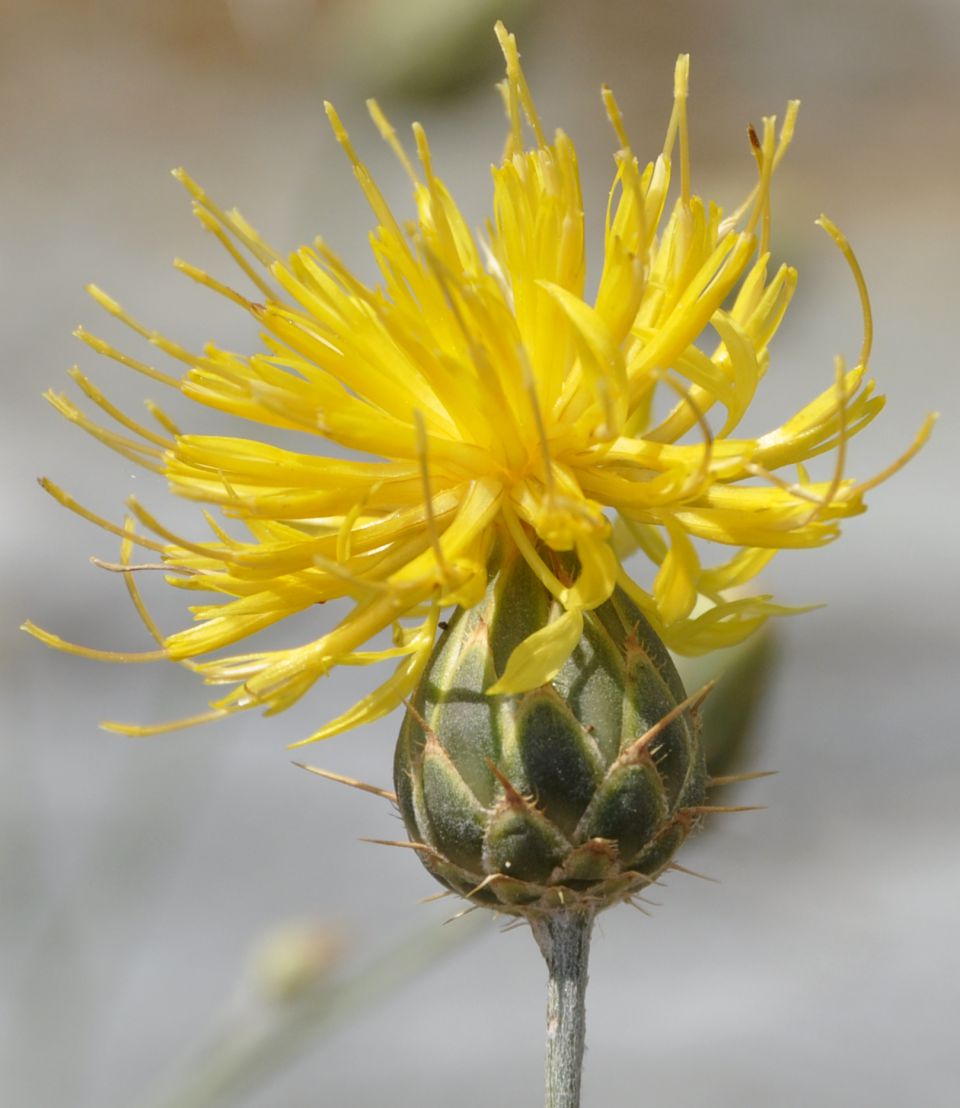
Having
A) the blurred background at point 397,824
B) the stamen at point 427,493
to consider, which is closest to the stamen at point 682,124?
the stamen at point 427,493

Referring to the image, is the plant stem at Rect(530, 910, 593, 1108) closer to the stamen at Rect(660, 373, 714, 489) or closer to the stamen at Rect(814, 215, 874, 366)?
the stamen at Rect(660, 373, 714, 489)

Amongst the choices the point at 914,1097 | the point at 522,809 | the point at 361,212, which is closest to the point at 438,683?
the point at 522,809

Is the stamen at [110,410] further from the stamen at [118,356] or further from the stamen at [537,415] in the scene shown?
the stamen at [537,415]

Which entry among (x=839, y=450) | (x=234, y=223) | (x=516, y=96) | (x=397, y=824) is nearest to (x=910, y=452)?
(x=839, y=450)

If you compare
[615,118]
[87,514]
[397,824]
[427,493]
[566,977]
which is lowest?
[397,824]

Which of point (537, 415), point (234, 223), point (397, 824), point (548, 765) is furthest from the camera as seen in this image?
point (397, 824)

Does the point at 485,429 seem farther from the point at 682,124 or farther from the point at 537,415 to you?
the point at 682,124
